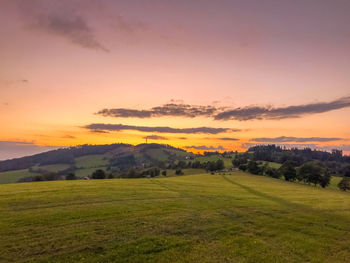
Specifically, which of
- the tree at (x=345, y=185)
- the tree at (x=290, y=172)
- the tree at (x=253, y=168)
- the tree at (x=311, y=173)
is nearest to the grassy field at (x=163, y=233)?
the tree at (x=311, y=173)

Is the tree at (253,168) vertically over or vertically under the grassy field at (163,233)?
under

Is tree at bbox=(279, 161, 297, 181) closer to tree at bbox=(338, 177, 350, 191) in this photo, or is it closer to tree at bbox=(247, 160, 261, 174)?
tree at bbox=(247, 160, 261, 174)

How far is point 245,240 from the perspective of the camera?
63.4ft

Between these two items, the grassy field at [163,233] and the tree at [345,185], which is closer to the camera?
the grassy field at [163,233]

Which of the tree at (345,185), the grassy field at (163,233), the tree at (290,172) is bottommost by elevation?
the tree at (345,185)

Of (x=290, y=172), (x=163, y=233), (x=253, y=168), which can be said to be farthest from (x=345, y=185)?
(x=163, y=233)

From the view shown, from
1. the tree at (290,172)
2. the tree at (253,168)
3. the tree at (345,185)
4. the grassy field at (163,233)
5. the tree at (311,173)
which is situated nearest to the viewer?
the grassy field at (163,233)

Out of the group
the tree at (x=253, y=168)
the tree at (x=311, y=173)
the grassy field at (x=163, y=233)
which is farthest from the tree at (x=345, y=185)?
the grassy field at (x=163, y=233)

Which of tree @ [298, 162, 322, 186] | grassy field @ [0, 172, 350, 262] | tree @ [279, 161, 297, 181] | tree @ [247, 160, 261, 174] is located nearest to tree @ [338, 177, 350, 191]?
tree @ [298, 162, 322, 186]

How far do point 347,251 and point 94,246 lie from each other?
2396 centimetres

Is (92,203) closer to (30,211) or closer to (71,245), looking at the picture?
(30,211)

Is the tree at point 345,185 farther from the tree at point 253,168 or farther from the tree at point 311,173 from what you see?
the tree at point 253,168

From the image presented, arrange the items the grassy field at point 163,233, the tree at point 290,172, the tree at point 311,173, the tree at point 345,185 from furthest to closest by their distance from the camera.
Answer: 1. the tree at point 290,172
2. the tree at point 311,173
3. the tree at point 345,185
4. the grassy field at point 163,233

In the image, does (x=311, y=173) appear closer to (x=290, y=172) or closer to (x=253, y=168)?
(x=290, y=172)
